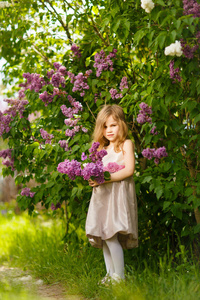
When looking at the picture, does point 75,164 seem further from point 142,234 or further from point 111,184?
point 142,234

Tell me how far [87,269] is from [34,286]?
522 mm

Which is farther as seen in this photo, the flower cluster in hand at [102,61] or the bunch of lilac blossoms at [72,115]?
the flower cluster in hand at [102,61]

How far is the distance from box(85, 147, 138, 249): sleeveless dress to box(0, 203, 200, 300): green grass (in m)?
0.34

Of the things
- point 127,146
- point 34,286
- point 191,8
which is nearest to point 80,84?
point 127,146

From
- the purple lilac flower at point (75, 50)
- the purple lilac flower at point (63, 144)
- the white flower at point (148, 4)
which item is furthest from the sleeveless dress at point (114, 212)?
the purple lilac flower at point (75, 50)

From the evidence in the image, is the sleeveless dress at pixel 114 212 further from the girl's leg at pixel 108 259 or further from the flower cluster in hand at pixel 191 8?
the flower cluster in hand at pixel 191 8

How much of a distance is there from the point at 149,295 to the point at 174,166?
41.9 inches

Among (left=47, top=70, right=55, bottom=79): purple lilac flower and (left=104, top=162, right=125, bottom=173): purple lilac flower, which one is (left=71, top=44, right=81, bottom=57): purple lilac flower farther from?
(left=104, top=162, right=125, bottom=173): purple lilac flower

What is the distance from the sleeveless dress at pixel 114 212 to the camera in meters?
3.09

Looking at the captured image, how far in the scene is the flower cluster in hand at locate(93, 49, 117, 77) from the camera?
376 centimetres

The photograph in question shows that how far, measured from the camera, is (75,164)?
2865 millimetres

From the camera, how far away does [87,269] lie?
149 inches

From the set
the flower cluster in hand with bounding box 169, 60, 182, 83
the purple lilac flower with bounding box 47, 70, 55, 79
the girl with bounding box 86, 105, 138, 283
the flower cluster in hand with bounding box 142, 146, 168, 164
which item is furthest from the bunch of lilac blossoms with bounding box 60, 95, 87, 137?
the flower cluster in hand with bounding box 169, 60, 182, 83

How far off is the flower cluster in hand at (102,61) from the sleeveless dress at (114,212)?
3.13 feet
